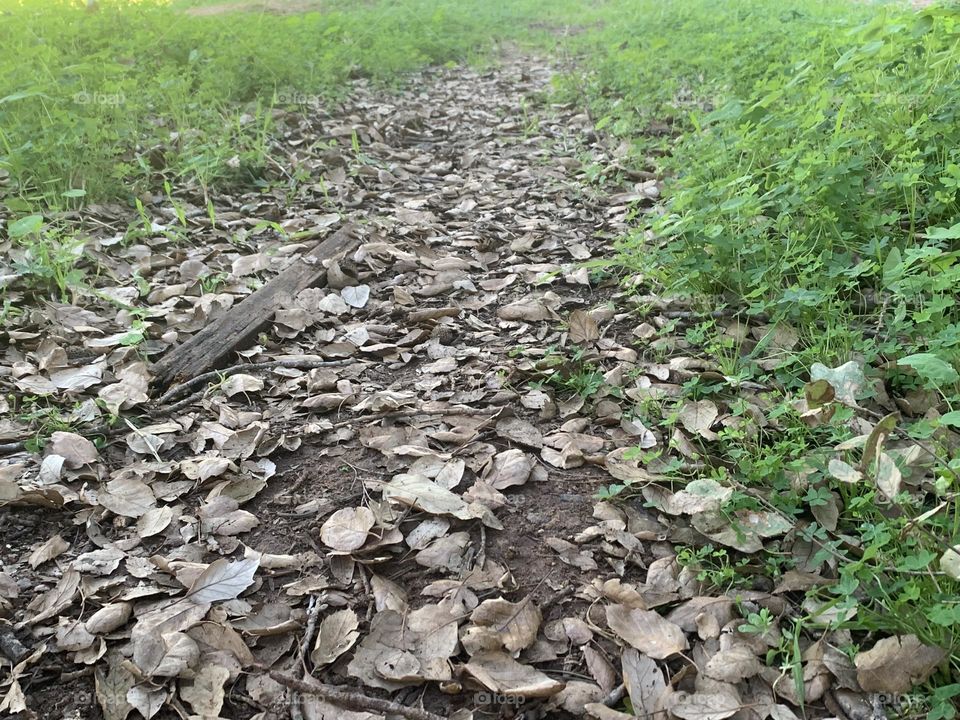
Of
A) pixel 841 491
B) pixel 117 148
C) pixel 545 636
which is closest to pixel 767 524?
pixel 841 491

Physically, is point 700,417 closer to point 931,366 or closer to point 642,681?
point 931,366

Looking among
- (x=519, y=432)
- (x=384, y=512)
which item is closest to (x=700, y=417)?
(x=519, y=432)

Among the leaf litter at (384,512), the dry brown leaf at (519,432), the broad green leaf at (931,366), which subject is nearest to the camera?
the leaf litter at (384,512)

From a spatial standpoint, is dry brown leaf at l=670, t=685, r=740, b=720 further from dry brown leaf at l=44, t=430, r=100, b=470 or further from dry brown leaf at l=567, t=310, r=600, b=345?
dry brown leaf at l=44, t=430, r=100, b=470

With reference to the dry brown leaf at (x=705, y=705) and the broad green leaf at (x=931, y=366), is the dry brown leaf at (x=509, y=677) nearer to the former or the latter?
the dry brown leaf at (x=705, y=705)

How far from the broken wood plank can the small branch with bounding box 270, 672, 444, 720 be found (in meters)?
1.40

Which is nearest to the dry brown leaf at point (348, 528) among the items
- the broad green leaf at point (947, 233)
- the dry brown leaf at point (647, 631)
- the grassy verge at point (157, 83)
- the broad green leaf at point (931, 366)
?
the dry brown leaf at point (647, 631)

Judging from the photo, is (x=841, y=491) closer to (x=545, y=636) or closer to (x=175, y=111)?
(x=545, y=636)

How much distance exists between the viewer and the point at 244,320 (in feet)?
9.37

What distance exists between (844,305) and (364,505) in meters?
1.72

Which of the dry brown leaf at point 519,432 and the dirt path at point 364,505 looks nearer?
the dirt path at point 364,505

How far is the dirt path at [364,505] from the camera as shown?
1.53 metres

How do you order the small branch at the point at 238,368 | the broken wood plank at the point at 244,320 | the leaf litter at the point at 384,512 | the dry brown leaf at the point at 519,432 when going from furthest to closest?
1. the broken wood plank at the point at 244,320
2. the small branch at the point at 238,368
3. the dry brown leaf at the point at 519,432
4. the leaf litter at the point at 384,512

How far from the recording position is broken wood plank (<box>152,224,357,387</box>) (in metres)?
2.61
